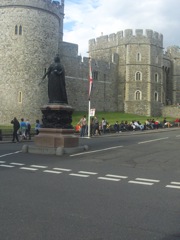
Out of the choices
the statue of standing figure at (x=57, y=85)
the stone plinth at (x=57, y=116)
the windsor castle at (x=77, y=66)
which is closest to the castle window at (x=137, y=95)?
the windsor castle at (x=77, y=66)

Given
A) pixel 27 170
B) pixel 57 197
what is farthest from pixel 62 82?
pixel 57 197

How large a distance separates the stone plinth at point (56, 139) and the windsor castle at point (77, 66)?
24125mm

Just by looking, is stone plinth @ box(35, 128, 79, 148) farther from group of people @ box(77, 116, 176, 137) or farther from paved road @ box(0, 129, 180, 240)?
group of people @ box(77, 116, 176, 137)

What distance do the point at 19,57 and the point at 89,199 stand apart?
33541 mm

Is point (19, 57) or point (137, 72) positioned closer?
point (19, 57)

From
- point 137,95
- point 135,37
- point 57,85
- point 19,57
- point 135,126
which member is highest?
point 135,37

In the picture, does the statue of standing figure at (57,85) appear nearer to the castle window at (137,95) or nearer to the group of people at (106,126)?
the group of people at (106,126)

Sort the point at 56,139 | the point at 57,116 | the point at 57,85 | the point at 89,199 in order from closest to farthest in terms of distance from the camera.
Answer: the point at 89,199 < the point at 56,139 < the point at 57,116 < the point at 57,85

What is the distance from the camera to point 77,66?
5006 centimetres

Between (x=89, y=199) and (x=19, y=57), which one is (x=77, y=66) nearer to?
(x=19, y=57)

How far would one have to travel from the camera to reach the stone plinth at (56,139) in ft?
46.0

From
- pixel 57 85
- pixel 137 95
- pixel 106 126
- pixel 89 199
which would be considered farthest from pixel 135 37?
pixel 89 199

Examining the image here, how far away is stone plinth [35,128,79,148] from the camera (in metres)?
14.0

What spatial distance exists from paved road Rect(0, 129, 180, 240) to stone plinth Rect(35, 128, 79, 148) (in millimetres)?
2199
